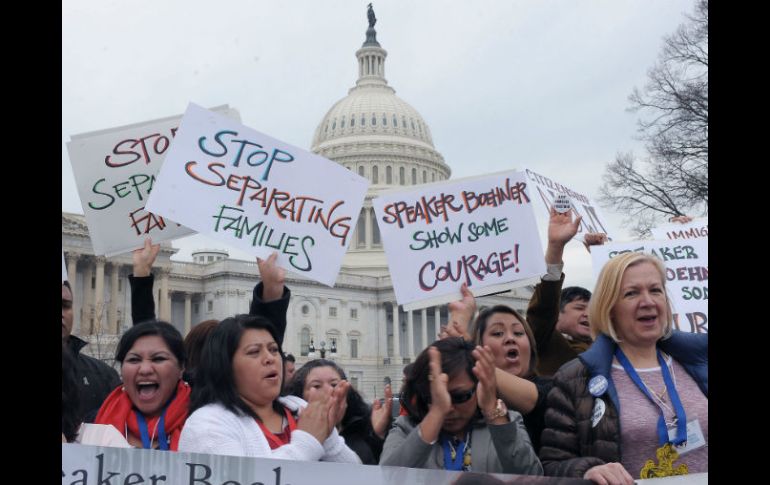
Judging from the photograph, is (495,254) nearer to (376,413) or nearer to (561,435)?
(376,413)

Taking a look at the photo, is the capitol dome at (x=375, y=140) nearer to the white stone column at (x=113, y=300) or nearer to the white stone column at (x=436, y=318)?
the white stone column at (x=436, y=318)

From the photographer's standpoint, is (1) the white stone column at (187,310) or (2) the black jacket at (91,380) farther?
(1) the white stone column at (187,310)

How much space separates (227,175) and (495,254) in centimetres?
141

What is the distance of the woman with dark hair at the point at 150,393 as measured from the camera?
12.4 ft

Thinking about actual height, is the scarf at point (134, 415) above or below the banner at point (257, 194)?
below

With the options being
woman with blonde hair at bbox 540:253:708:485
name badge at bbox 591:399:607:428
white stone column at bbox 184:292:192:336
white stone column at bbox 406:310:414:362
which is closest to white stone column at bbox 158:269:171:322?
white stone column at bbox 184:292:192:336

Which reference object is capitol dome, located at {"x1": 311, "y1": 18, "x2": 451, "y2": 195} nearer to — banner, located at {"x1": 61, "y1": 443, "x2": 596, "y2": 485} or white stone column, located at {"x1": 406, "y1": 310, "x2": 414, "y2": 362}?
white stone column, located at {"x1": 406, "y1": 310, "x2": 414, "y2": 362}

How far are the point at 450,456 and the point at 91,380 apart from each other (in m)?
1.83

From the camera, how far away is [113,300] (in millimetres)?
55688

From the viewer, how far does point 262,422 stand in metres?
3.51

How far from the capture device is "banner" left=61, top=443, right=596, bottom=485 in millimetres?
3119

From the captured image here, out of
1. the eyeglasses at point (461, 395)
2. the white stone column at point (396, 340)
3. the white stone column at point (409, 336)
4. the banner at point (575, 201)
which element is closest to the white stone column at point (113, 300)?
the white stone column at point (396, 340)

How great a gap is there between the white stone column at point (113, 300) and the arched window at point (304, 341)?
16474 millimetres
